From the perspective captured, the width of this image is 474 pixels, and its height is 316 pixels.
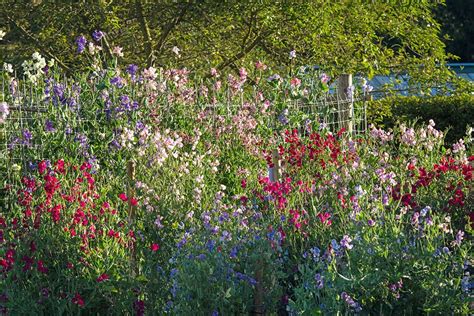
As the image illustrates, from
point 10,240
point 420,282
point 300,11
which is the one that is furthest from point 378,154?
point 300,11

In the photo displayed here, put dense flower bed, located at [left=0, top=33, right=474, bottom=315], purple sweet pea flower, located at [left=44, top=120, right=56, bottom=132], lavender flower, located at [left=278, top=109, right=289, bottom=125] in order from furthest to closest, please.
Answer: lavender flower, located at [left=278, top=109, right=289, bottom=125] < purple sweet pea flower, located at [left=44, top=120, right=56, bottom=132] < dense flower bed, located at [left=0, top=33, right=474, bottom=315]

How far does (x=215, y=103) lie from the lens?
24.0 ft

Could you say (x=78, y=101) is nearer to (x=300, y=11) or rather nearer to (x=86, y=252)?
(x=86, y=252)

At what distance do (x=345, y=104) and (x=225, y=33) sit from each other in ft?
11.5

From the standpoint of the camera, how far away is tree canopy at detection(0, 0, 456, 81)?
10234 millimetres

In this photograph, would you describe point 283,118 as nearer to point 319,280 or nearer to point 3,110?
point 3,110

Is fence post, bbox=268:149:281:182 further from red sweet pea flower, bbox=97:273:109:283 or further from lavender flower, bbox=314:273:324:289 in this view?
lavender flower, bbox=314:273:324:289

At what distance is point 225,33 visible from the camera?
11266mm

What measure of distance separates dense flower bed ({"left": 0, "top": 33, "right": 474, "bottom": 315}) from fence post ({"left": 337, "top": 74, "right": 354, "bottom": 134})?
1.45 metres

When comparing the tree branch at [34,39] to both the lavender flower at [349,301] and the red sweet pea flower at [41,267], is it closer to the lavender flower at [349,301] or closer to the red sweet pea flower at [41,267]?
the red sweet pea flower at [41,267]

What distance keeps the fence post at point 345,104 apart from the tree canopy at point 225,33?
1456 mm

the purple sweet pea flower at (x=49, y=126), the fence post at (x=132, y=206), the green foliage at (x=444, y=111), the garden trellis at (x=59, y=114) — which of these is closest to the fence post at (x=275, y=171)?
the fence post at (x=132, y=206)

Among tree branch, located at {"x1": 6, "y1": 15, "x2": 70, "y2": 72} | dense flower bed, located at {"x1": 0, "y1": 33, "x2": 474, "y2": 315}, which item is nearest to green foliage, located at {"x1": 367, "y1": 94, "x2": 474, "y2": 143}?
tree branch, located at {"x1": 6, "y1": 15, "x2": 70, "y2": 72}

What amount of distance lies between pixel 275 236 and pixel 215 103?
133 inches
